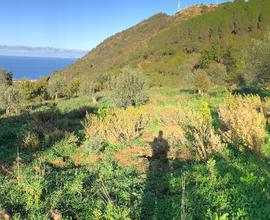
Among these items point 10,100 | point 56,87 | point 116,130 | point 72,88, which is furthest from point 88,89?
point 116,130

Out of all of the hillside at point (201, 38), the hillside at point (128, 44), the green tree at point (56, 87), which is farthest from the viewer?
the hillside at point (128, 44)

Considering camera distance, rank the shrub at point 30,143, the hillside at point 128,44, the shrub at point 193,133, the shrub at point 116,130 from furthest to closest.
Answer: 1. the hillside at point 128,44
2. the shrub at point 116,130
3. the shrub at point 30,143
4. the shrub at point 193,133

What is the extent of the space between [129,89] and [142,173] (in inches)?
610

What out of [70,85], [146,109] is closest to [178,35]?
[70,85]

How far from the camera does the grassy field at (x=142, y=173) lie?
275 inches

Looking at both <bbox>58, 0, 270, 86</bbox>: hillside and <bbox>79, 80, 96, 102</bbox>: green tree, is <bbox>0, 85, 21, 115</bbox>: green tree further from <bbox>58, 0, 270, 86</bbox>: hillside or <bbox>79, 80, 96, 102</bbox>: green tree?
<bbox>58, 0, 270, 86</bbox>: hillside

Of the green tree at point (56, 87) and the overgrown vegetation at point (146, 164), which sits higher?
the overgrown vegetation at point (146, 164)

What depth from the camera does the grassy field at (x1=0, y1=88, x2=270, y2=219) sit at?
6.98 m

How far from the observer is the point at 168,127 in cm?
1634

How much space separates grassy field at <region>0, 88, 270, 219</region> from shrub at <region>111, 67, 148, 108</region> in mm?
8705

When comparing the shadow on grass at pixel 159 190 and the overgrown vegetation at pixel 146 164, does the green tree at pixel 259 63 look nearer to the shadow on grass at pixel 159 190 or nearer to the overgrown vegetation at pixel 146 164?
the overgrown vegetation at pixel 146 164

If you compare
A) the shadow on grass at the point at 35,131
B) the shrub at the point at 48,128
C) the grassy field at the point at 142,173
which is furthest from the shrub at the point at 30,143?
the shrub at the point at 48,128

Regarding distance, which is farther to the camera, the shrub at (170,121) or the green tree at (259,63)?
the green tree at (259,63)

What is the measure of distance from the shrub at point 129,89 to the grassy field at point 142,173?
28.6 ft
